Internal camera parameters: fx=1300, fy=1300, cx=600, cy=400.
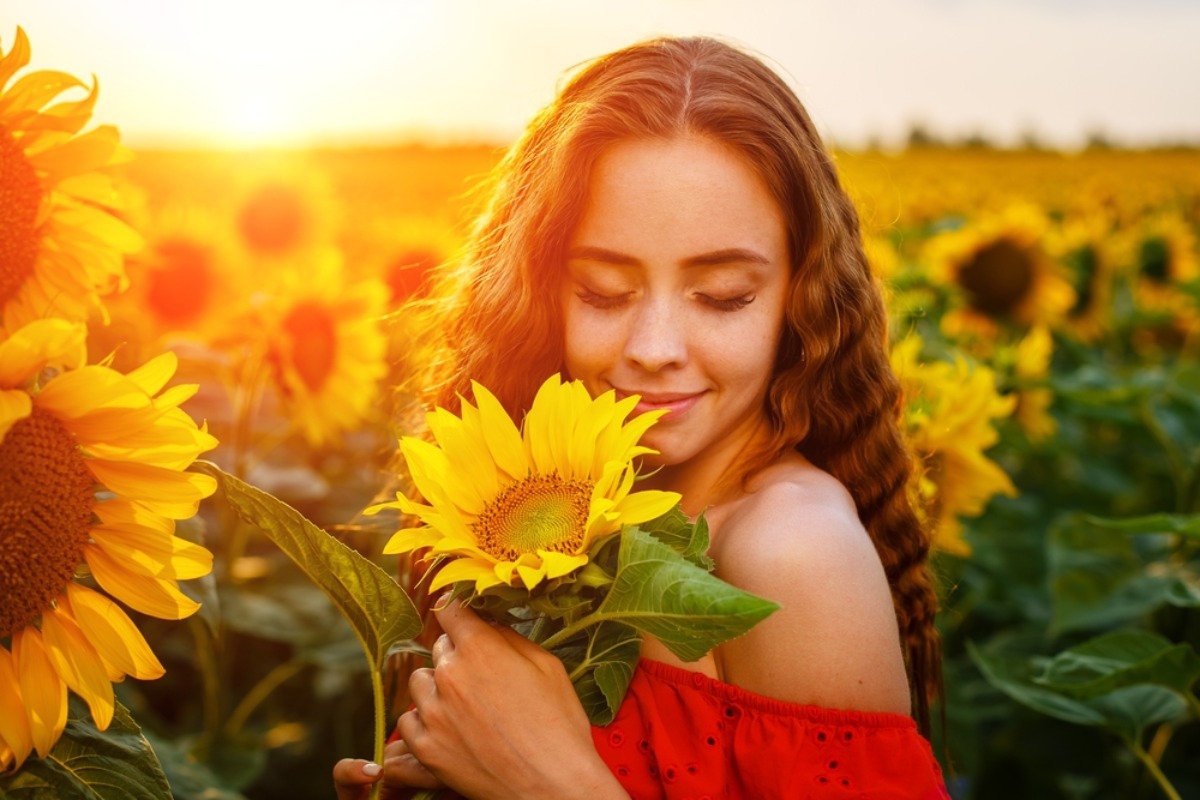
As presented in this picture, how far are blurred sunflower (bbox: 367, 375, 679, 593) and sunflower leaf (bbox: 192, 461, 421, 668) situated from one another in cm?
5

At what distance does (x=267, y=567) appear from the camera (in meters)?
2.80

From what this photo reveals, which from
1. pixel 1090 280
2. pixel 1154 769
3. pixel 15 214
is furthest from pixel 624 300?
pixel 1090 280

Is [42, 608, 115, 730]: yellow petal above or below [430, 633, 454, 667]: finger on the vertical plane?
above

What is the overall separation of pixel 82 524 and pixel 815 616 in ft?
2.48

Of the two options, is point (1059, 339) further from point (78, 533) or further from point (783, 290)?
point (78, 533)

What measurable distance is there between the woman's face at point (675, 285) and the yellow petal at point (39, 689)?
27.0 inches

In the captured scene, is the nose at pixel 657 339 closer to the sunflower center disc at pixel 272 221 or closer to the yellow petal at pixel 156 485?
the yellow petal at pixel 156 485

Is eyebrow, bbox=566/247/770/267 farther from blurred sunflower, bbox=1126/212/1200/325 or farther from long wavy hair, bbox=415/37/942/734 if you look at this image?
blurred sunflower, bbox=1126/212/1200/325

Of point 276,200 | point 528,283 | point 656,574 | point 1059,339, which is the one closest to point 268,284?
point 276,200

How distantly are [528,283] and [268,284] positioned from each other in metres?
1.91

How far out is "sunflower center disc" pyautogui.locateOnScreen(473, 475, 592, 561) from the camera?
3.93ft

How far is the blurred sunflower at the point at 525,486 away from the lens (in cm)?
117

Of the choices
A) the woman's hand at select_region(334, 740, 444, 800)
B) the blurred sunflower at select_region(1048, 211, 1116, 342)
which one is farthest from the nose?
the blurred sunflower at select_region(1048, 211, 1116, 342)

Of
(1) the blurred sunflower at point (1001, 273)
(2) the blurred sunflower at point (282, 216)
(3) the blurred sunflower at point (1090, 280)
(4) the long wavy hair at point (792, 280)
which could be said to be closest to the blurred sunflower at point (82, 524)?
(4) the long wavy hair at point (792, 280)
